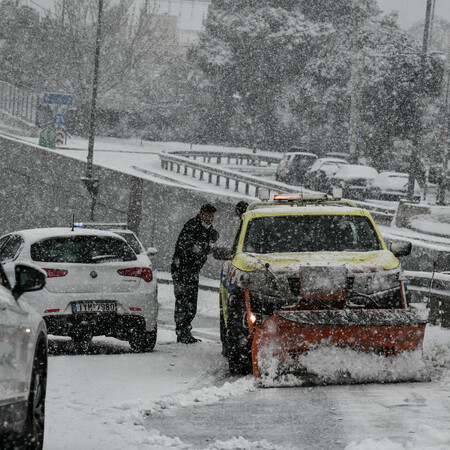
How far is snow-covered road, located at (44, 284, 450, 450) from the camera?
685 cm

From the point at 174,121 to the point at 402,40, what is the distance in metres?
17.9

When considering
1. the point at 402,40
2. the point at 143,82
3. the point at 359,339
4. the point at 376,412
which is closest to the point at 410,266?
the point at 359,339

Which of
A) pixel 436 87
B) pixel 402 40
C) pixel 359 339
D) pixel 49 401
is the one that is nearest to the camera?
pixel 49 401

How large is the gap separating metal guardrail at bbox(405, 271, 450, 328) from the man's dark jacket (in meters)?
3.64

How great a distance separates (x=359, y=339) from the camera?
30.6ft

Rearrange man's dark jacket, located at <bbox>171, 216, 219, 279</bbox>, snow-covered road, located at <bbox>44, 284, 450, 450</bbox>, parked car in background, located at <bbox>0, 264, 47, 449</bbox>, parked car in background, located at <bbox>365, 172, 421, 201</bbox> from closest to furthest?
parked car in background, located at <bbox>0, 264, 47, 449</bbox> → snow-covered road, located at <bbox>44, 284, 450, 450</bbox> → man's dark jacket, located at <bbox>171, 216, 219, 279</bbox> → parked car in background, located at <bbox>365, 172, 421, 201</bbox>

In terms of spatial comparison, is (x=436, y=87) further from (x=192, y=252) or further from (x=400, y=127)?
(x=192, y=252)

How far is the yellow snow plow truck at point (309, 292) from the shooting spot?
923cm

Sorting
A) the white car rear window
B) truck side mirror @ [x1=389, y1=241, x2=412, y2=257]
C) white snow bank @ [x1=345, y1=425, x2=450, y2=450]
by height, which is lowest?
white snow bank @ [x1=345, y1=425, x2=450, y2=450]

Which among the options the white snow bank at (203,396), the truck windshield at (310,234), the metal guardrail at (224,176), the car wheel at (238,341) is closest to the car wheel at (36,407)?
the white snow bank at (203,396)

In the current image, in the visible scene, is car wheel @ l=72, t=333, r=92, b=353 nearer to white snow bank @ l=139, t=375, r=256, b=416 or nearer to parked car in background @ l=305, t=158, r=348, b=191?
white snow bank @ l=139, t=375, r=256, b=416

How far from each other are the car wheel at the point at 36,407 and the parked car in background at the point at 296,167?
143 feet

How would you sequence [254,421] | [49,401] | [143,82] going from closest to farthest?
[254,421], [49,401], [143,82]


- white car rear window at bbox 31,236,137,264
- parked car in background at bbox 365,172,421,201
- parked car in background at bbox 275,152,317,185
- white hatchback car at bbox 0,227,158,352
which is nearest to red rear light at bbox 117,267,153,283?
white hatchback car at bbox 0,227,158,352
